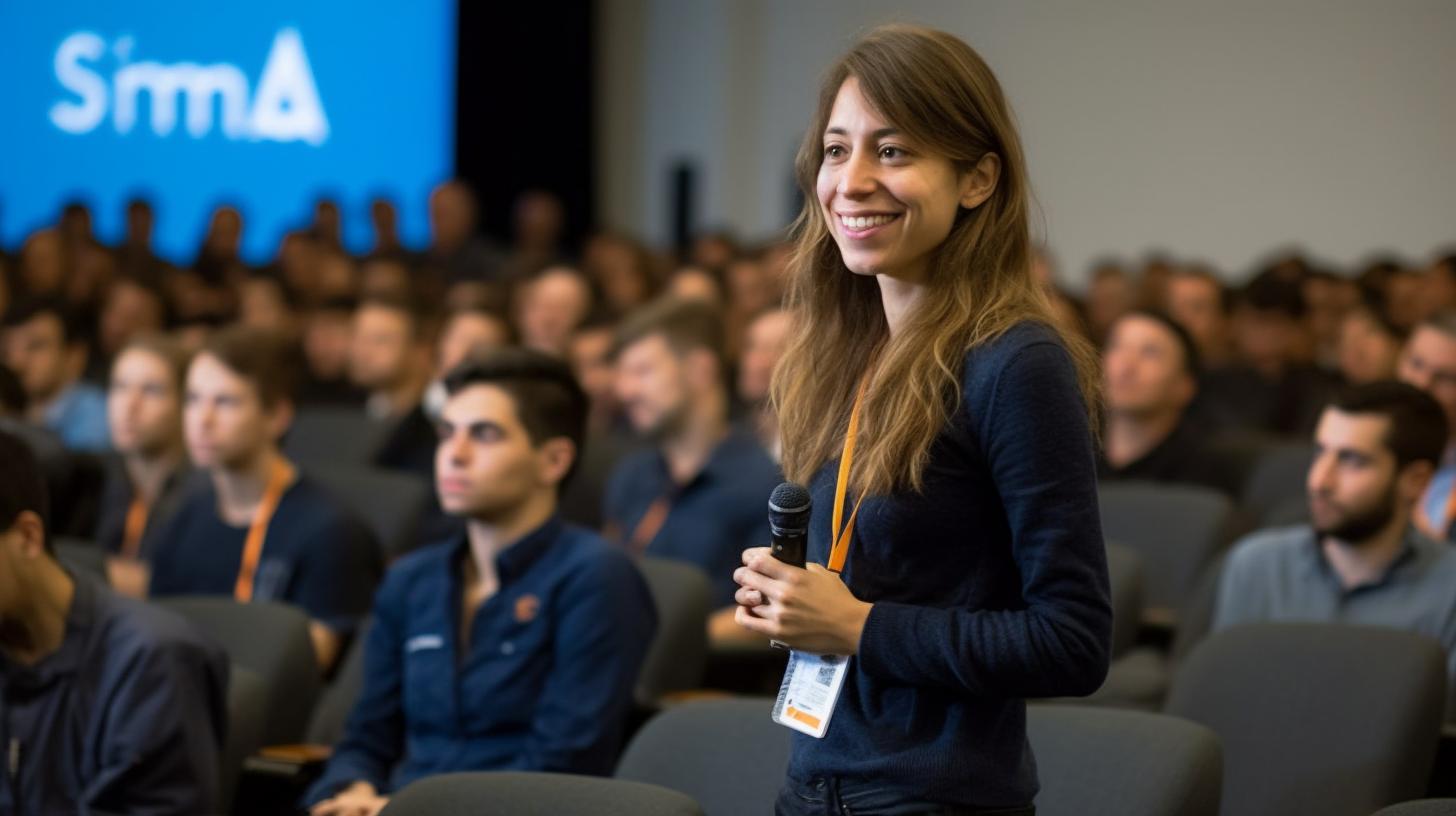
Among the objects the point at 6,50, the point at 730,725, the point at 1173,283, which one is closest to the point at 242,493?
the point at 730,725

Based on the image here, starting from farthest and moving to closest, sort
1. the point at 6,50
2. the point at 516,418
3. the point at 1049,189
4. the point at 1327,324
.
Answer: the point at 1049,189
the point at 6,50
the point at 1327,324
the point at 516,418

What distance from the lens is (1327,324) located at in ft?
27.0

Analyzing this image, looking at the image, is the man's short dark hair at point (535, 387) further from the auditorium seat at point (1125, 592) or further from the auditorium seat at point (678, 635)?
the auditorium seat at point (1125, 592)

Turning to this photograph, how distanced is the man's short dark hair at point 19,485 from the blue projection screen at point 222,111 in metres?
8.18

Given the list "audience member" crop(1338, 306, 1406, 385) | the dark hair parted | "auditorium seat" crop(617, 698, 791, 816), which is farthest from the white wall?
"auditorium seat" crop(617, 698, 791, 816)

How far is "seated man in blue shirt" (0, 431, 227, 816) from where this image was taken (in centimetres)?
260

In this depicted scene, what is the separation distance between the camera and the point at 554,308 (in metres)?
7.34

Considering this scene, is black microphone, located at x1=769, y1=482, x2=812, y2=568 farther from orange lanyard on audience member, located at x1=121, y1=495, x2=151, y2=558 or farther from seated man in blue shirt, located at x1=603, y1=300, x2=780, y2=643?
orange lanyard on audience member, located at x1=121, y1=495, x2=151, y2=558

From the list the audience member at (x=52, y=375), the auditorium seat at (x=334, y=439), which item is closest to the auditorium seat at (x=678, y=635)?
the auditorium seat at (x=334, y=439)

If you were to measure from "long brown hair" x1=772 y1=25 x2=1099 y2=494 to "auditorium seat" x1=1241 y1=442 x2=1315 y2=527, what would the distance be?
3.39 meters

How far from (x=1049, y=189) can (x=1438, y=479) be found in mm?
7312

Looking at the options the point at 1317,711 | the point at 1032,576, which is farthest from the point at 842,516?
the point at 1317,711

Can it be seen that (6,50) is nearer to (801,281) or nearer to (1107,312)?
(1107,312)

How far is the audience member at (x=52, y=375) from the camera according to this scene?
20.4 feet
